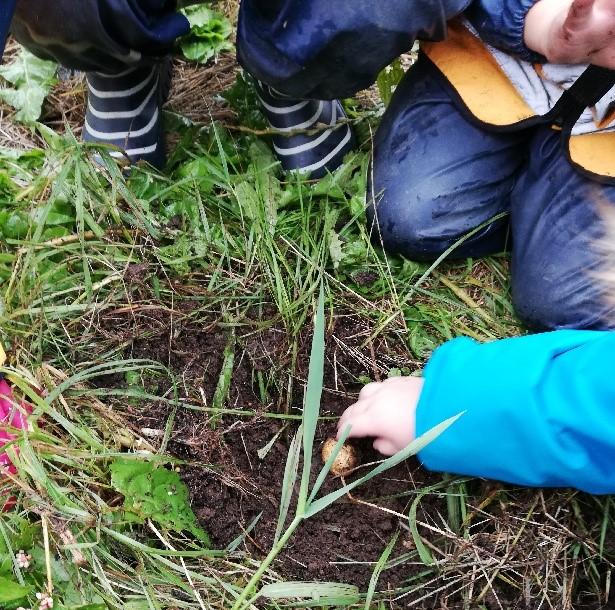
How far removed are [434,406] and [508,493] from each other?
0.78ft

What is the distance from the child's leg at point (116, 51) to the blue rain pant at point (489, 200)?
0.58 meters

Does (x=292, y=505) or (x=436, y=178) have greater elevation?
(x=436, y=178)

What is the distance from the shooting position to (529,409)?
1.00 m

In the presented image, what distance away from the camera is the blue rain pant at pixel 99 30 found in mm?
1306

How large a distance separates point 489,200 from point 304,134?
0.48 meters

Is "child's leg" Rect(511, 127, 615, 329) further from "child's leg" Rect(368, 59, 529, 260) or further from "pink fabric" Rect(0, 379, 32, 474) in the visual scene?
"pink fabric" Rect(0, 379, 32, 474)

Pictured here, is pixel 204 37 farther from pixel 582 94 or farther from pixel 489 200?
pixel 582 94

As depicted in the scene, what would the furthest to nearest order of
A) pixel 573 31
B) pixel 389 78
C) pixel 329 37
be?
pixel 389 78 → pixel 329 37 → pixel 573 31

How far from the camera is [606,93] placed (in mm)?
1270

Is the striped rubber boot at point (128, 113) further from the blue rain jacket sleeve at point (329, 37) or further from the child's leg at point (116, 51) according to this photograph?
the blue rain jacket sleeve at point (329, 37)

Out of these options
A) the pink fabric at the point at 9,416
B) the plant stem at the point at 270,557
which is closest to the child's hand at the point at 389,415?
the plant stem at the point at 270,557

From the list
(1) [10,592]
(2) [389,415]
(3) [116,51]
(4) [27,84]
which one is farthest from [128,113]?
(1) [10,592]

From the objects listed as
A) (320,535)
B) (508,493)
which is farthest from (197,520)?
(508,493)

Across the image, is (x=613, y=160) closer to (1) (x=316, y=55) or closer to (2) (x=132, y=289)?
(1) (x=316, y=55)
